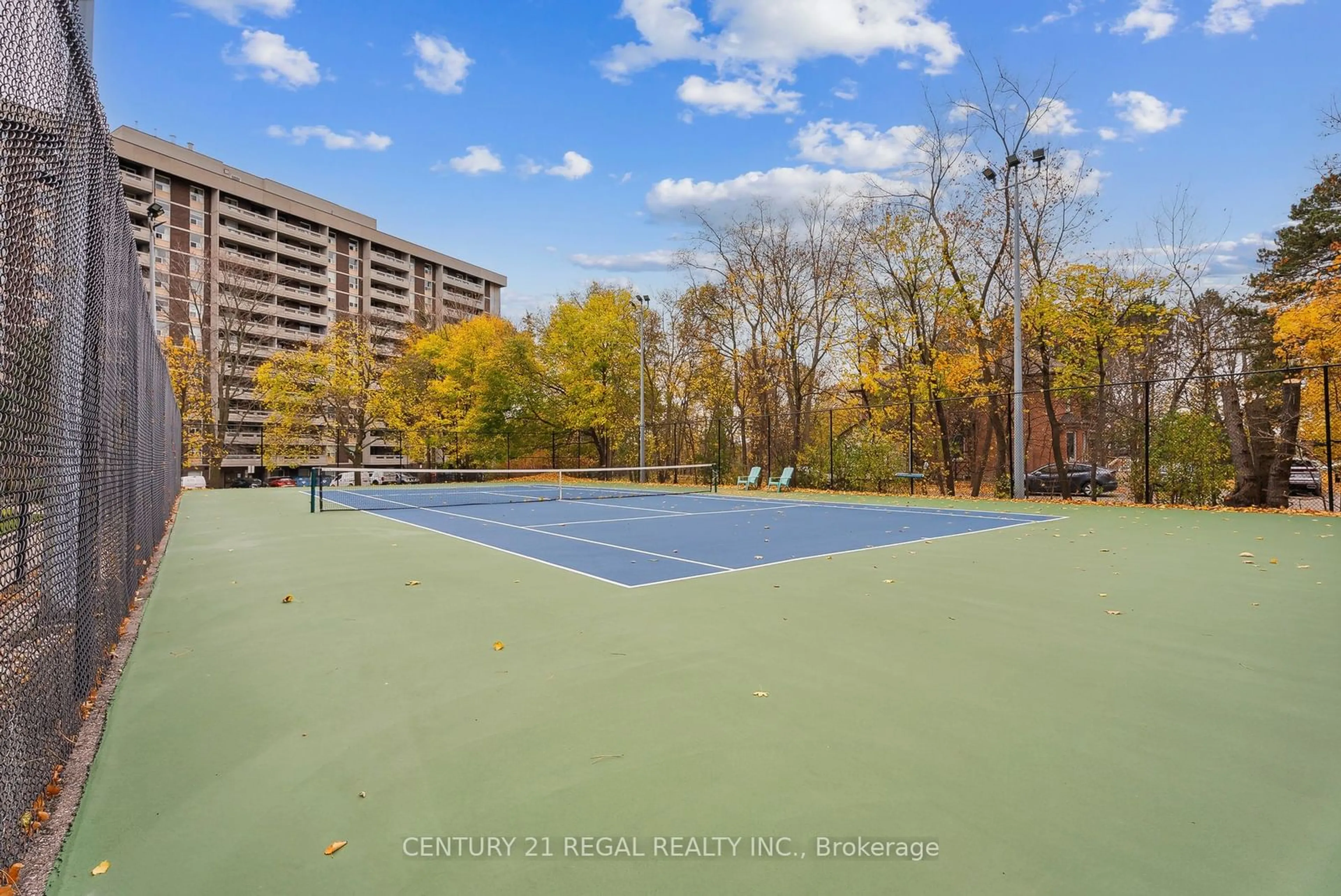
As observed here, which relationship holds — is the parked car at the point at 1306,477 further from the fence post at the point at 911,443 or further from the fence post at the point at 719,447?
the fence post at the point at 719,447

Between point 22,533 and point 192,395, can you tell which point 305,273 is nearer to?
point 192,395

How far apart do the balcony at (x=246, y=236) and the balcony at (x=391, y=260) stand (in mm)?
11012

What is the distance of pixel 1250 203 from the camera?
15164mm

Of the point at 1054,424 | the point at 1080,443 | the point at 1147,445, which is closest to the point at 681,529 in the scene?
the point at 1147,445

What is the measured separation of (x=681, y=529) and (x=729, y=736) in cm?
709

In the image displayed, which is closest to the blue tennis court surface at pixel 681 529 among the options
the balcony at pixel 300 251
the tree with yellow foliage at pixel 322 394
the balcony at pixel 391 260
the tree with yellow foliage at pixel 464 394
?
the tree with yellow foliage at pixel 464 394

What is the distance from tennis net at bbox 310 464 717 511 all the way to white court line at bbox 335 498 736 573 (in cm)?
83

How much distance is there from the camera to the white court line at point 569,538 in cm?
649

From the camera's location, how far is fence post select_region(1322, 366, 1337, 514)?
10.6 metres

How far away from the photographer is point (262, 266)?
54125 millimetres

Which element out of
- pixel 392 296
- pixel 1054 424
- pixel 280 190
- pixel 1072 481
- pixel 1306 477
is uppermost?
pixel 280 190

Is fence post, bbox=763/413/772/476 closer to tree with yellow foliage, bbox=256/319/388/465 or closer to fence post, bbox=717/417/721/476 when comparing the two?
fence post, bbox=717/417/721/476

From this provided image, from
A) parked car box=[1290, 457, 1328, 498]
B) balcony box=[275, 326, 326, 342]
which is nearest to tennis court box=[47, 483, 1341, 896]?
parked car box=[1290, 457, 1328, 498]

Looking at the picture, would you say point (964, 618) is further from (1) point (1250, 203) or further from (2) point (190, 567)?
(1) point (1250, 203)
